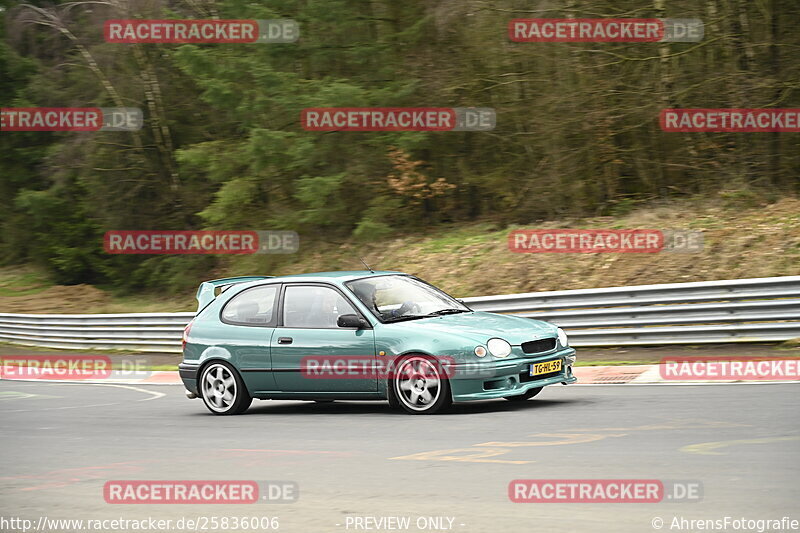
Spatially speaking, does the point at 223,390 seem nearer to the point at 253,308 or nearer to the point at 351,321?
the point at 253,308

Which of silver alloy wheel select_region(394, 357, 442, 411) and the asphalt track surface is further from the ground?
silver alloy wheel select_region(394, 357, 442, 411)

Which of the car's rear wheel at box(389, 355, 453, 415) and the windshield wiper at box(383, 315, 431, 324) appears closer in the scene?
the car's rear wheel at box(389, 355, 453, 415)

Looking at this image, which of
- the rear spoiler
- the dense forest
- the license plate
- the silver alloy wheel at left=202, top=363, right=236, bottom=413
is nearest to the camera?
the license plate

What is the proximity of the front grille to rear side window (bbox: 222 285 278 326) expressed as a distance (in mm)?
2815

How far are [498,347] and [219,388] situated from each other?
3.38m

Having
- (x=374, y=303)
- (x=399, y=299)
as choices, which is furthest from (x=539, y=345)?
(x=374, y=303)

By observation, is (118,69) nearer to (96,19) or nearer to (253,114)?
(96,19)

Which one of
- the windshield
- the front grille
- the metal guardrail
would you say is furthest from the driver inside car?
the metal guardrail

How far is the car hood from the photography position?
10.3 meters

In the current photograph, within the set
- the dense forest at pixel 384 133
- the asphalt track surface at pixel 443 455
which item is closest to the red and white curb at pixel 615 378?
the asphalt track surface at pixel 443 455

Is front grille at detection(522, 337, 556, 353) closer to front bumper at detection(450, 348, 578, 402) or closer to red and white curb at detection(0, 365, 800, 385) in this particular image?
front bumper at detection(450, 348, 578, 402)

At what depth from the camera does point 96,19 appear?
1353 inches

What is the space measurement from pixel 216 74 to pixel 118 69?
7551 millimetres

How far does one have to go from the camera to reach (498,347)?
1018cm
